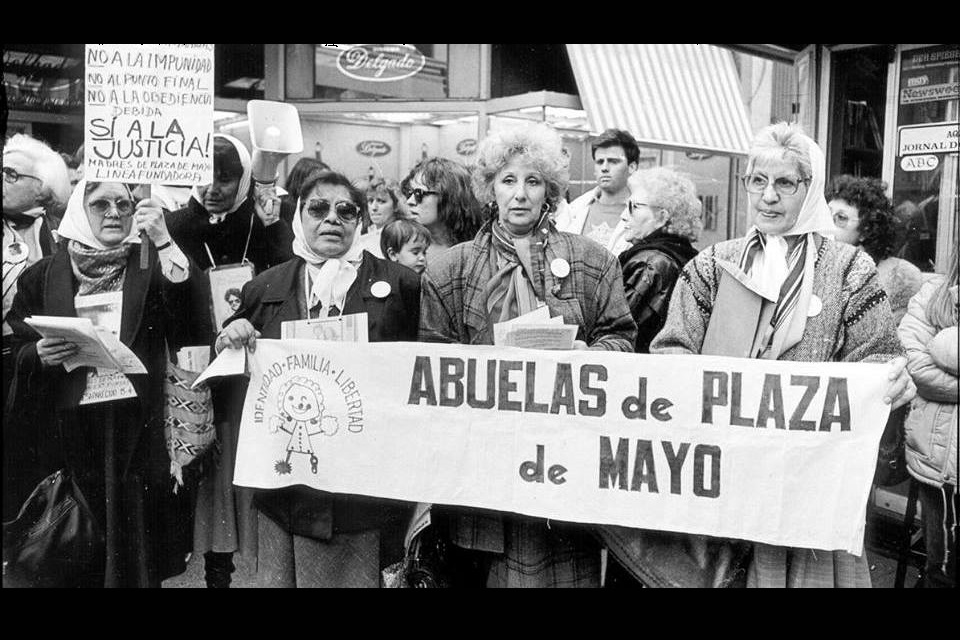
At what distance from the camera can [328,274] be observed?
3.73 metres

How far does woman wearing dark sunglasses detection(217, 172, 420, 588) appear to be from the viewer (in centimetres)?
372

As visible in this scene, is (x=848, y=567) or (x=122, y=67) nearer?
(x=848, y=567)

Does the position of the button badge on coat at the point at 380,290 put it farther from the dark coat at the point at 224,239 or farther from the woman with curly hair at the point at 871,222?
the woman with curly hair at the point at 871,222

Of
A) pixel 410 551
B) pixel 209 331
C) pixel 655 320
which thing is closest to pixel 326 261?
pixel 209 331

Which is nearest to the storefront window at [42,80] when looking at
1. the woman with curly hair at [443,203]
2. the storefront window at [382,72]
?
the woman with curly hair at [443,203]

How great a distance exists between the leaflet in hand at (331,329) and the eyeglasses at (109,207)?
888 millimetres

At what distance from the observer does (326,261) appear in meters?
3.74

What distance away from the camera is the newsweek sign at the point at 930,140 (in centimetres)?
506

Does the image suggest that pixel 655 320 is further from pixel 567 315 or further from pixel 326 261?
pixel 326 261

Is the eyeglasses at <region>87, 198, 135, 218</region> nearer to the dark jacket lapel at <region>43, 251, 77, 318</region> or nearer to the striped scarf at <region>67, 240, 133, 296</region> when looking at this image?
the striped scarf at <region>67, 240, 133, 296</region>

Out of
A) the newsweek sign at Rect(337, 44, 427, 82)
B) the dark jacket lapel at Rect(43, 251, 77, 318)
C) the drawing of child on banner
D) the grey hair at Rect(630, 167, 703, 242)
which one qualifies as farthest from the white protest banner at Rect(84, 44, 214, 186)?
the newsweek sign at Rect(337, 44, 427, 82)
